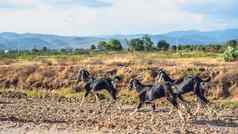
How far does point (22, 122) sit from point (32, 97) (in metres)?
12.1

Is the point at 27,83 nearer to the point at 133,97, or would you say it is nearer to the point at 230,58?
the point at 133,97

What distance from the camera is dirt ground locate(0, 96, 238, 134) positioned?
2288 cm

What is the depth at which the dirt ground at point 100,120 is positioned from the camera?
75.0 ft

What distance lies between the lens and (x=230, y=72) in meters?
36.8

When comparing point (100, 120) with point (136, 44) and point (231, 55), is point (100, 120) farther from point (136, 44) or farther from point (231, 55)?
point (136, 44)

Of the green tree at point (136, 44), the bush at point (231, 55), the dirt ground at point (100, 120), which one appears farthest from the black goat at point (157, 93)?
the green tree at point (136, 44)

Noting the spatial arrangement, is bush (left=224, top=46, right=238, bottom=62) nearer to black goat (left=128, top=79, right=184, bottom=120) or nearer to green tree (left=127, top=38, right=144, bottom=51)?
black goat (left=128, top=79, right=184, bottom=120)

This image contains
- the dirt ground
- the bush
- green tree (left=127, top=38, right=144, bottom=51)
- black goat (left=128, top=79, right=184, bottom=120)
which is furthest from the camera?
green tree (left=127, top=38, right=144, bottom=51)

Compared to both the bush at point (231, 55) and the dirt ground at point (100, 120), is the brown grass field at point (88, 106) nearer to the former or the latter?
the dirt ground at point (100, 120)

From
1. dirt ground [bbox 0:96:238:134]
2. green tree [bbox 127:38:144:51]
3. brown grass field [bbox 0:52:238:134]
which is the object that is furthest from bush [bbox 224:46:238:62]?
green tree [bbox 127:38:144:51]

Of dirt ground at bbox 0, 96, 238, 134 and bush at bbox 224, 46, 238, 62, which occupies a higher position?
dirt ground at bbox 0, 96, 238, 134

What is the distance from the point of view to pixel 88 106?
31.0 m

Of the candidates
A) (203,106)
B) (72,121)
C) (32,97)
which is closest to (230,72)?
(203,106)

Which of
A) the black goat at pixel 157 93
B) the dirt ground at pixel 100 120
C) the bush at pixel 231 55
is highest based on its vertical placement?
the black goat at pixel 157 93
